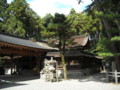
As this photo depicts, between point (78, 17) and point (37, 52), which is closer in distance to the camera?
point (37, 52)

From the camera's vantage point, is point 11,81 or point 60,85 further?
point 11,81

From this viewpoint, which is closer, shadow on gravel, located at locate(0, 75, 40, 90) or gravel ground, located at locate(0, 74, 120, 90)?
gravel ground, located at locate(0, 74, 120, 90)

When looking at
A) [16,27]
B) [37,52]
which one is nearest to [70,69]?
[37,52]

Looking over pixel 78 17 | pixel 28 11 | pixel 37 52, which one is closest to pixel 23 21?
pixel 28 11

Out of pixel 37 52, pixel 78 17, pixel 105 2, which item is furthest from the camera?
pixel 78 17

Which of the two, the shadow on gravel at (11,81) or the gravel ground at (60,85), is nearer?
→ the gravel ground at (60,85)

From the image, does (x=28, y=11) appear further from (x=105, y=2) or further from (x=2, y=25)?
(x=105, y=2)

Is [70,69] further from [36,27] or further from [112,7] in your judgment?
[36,27]

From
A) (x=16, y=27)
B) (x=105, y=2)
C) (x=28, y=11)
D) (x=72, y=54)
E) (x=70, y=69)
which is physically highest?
(x=28, y=11)

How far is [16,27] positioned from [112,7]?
21613mm

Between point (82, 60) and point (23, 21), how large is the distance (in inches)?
722

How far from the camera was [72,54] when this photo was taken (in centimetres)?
1742

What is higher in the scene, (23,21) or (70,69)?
(23,21)

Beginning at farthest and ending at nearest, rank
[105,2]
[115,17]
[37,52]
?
[37,52] < [105,2] < [115,17]
